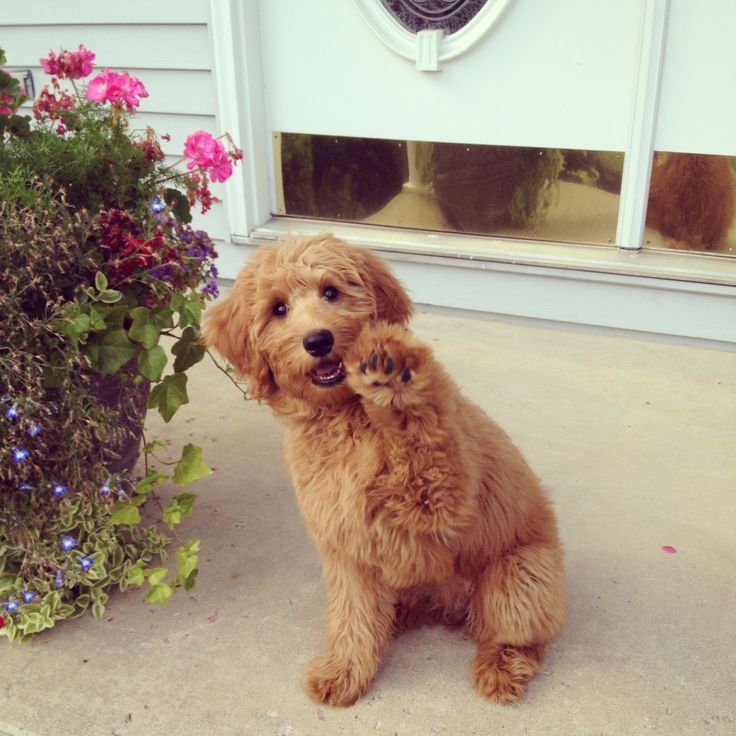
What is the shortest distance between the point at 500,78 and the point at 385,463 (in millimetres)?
2938

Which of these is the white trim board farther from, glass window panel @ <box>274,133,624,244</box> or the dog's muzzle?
the dog's muzzle

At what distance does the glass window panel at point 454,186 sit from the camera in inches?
164

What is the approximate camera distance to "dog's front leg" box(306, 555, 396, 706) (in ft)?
6.88

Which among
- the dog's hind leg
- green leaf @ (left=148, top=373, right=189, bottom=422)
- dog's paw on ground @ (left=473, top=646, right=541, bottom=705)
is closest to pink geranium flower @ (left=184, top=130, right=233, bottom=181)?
green leaf @ (left=148, top=373, right=189, bottom=422)

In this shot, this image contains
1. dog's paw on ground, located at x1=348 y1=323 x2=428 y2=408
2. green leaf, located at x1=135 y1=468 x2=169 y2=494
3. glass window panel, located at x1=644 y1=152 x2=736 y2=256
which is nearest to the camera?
dog's paw on ground, located at x1=348 y1=323 x2=428 y2=408

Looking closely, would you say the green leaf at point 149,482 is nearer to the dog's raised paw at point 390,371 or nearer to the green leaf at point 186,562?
the green leaf at point 186,562

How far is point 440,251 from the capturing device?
4414 millimetres

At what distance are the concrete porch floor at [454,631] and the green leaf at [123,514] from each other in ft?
1.08

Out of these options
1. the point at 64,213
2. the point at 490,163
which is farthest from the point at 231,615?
the point at 490,163

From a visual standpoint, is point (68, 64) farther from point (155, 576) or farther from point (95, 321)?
point (155, 576)

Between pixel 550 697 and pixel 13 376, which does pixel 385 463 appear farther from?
pixel 13 376

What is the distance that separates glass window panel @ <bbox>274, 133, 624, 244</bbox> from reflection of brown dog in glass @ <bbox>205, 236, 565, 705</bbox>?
2355 millimetres

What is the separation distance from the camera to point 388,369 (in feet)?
5.46

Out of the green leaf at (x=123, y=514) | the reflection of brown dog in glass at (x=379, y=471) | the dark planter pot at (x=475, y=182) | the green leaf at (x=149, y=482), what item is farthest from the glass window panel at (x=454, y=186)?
the green leaf at (x=123, y=514)
